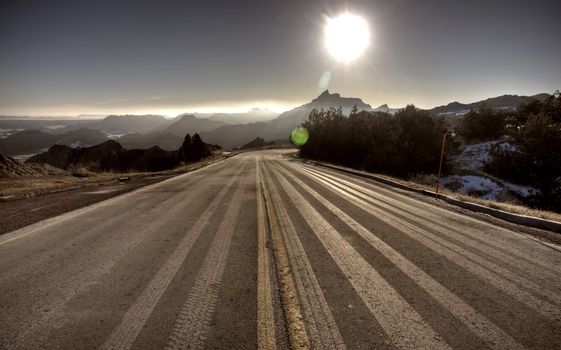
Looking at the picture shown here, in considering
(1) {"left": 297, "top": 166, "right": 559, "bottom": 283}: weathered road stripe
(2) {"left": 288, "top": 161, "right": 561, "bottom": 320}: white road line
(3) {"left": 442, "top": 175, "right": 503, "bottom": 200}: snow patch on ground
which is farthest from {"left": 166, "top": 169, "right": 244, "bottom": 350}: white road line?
(3) {"left": 442, "top": 175, "right": 503, "bottom": 200}: snow patch on ground

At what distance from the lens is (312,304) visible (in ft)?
10.3

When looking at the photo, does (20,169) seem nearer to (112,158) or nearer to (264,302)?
(264,302)

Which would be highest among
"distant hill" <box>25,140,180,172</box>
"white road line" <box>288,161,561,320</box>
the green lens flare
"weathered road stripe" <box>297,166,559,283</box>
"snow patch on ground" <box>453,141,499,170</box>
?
the green lens flare

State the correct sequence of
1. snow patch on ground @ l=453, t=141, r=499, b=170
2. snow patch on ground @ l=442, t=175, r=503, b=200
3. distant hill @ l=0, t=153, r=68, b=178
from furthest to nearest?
snow patch on ground @ l=453, t=141, r=499, b=170
snow patch on ground @ l=442, t=175, r=503, b=200
distant hill @ l=0, t=153, r=68, b=178

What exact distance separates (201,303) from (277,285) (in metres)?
0.94

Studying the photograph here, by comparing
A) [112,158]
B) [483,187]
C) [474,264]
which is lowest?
[112,158]

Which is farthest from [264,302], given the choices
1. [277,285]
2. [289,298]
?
[277,285]

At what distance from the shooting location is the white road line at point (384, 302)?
260 cm

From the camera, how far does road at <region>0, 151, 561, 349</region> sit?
2.65 m

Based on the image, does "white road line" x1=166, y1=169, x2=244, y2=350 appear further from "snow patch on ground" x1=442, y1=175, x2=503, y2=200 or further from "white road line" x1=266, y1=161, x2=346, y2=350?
"snow patch on ground" x1=442, y1=175, x2=503, y2=200

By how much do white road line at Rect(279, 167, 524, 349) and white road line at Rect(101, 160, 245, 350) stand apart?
3.26 m

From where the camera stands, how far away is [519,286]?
3545 mm

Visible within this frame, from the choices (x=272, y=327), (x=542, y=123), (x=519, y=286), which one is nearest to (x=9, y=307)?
(x=272, y=327)

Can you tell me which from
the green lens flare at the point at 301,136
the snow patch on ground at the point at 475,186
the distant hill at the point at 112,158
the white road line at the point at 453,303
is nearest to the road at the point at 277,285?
the white road line at the point at 453,303
